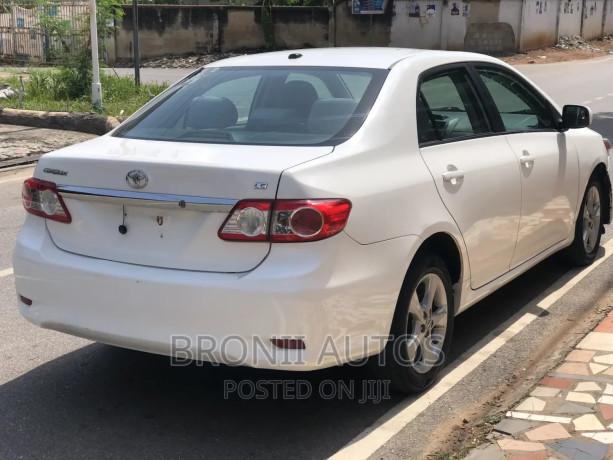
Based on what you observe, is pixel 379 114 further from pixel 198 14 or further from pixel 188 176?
pixel 198 14

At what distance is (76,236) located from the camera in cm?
400

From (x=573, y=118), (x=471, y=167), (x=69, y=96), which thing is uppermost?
(x=573, y=118)

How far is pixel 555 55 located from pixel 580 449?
1380 inches

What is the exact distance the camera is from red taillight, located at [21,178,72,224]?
13.3ft

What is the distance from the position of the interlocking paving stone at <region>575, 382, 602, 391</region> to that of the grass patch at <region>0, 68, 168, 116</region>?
39.2 feet

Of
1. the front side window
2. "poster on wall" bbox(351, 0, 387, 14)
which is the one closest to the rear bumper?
the front side window

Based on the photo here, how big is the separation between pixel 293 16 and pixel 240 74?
3395 centimetres

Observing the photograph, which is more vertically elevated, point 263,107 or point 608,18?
point 608,18

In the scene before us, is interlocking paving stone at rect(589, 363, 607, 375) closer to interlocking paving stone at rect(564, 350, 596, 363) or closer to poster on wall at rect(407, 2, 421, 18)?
interlocking paving stone at rect(564, 350, 596, 363)

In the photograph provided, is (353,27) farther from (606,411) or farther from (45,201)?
(606,411)

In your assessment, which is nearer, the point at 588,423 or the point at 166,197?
the point at 166,197

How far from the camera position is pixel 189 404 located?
4301mm

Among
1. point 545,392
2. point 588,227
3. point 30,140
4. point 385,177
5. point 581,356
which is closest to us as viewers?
point 385,177

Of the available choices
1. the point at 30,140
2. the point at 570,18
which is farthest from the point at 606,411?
the point at 570,18
